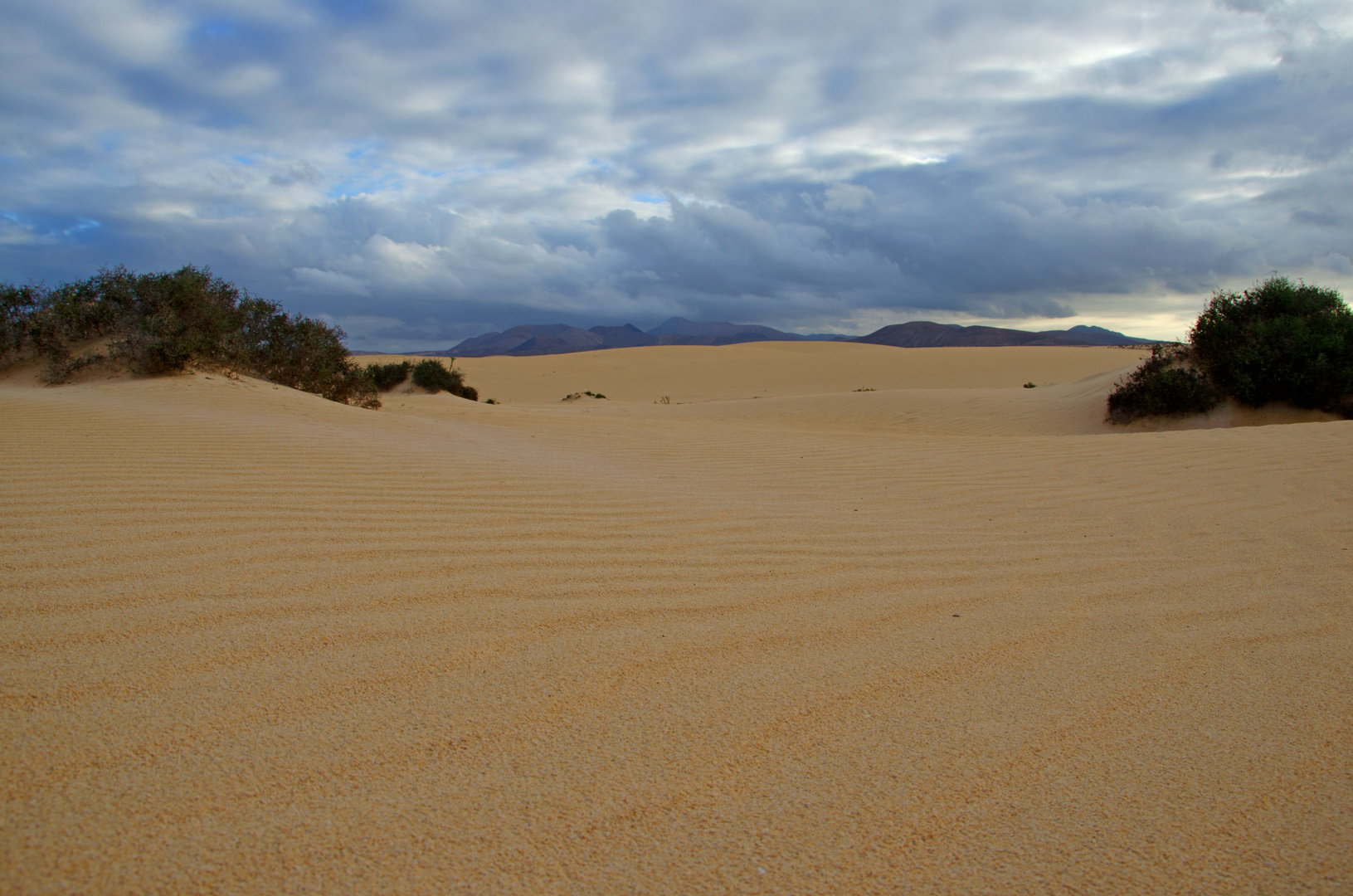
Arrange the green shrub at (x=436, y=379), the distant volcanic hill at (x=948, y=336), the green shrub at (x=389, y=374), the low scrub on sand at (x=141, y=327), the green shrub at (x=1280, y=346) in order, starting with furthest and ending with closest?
the distant volcanic hill at (x=948, y=336), the green shrub at (x=436, y=379), the green shrub at (x=389, y=374), the green shrub at (x=1280, y=346), the low scrub on sand at (x=141, y=327)

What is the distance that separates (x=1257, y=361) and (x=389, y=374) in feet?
61.6

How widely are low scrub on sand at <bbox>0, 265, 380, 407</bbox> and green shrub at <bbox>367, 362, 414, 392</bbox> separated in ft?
23.5

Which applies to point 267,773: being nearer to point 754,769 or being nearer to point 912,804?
point 754,769

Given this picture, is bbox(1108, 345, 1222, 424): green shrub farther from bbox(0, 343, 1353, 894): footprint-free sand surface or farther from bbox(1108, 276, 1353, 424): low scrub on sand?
bbox(0, 343, 1353, 894): footprint-free sand surface

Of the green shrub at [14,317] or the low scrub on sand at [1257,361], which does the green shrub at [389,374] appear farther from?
the low scrub on sand at [1257,361]

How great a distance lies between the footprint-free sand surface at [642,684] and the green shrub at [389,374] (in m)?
13.9

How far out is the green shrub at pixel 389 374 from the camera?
19.7 metres

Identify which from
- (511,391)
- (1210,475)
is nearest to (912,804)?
(1210,475)

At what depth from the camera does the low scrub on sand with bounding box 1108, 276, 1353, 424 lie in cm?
1280

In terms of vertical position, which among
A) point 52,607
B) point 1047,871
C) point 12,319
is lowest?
point 1047,871

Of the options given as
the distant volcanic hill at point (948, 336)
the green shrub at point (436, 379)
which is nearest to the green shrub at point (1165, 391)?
the green shrub at point (436, 379)

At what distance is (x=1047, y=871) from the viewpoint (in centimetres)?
176

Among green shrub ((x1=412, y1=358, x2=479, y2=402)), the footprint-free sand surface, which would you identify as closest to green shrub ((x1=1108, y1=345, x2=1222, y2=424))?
the footprint-free sand surface

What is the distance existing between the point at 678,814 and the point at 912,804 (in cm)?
61
